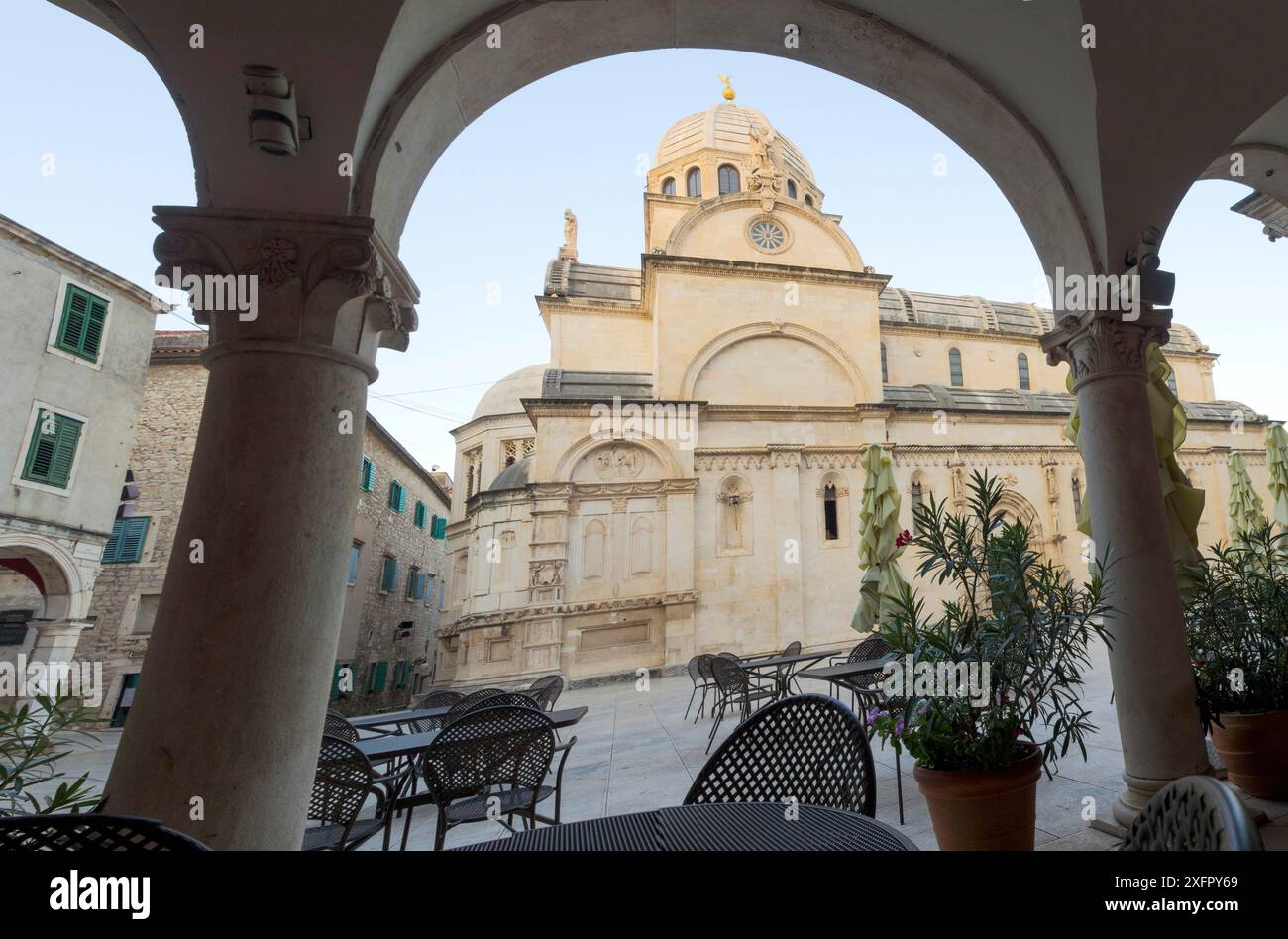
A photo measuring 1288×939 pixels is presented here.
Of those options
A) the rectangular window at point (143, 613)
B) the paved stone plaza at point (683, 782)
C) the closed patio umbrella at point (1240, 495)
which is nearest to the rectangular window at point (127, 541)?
the rectangular window at point (143, 613)

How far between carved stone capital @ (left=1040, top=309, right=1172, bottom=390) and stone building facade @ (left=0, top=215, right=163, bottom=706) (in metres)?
16.7

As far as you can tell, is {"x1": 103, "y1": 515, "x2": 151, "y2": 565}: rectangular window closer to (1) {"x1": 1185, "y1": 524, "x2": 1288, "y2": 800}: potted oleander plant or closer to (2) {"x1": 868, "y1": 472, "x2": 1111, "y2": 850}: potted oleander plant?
(2) {"x1": 868, "y1": 472, "x2": 1111, "y2": 850}: potted oleander plant

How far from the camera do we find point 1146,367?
4.08m

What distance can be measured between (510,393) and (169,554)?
1813 centimetres

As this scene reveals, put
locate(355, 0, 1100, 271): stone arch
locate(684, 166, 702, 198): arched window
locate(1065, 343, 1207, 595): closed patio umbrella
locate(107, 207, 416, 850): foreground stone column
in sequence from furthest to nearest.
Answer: locate(684, 166, 702, 198): arched window < locate(1065, 343, 1207, 595): closed patio umbrella < locate(355, 0, 1100, 271): stone arch < locate(107, 207, 416, 850): foreground stone column

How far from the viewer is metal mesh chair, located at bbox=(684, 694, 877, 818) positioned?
6.75 feet

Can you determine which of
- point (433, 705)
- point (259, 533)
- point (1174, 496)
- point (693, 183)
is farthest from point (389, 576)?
point (1174, 496)

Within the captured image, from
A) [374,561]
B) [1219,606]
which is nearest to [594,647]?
[374,561]

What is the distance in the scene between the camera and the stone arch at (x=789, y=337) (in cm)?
1866

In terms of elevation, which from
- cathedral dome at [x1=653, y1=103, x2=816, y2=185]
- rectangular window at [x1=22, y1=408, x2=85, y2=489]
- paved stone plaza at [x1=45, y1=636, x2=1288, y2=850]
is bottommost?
paved stone plaza at [x1=45, y1=636, x2=1288, y2=850]

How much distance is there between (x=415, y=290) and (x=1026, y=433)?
22017mm

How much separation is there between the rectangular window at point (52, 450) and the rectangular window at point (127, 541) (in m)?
4.22

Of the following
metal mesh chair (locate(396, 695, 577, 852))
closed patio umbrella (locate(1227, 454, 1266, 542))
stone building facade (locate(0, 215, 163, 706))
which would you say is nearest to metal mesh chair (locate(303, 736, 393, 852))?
metal mesh chair (locate(396, 695, 577, 852))
